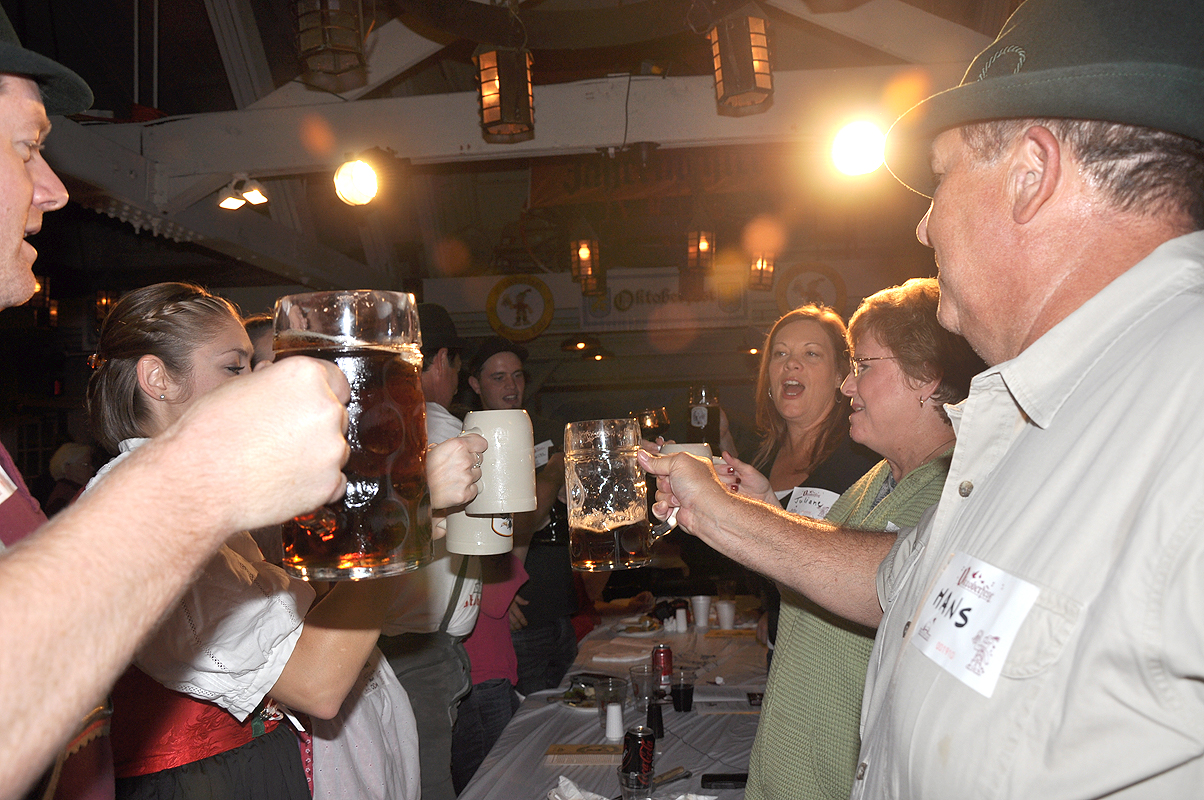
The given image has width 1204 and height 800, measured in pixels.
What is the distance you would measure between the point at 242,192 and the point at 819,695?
4484 millimetres

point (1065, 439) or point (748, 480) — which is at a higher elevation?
point (1065, 439)

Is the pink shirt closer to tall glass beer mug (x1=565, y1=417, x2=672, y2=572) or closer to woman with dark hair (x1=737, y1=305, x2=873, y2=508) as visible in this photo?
woman with dark hair (x1=737, y1=305, x2=873, y2=508)

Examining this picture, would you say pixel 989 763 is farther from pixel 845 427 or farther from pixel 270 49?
pixel 270 49

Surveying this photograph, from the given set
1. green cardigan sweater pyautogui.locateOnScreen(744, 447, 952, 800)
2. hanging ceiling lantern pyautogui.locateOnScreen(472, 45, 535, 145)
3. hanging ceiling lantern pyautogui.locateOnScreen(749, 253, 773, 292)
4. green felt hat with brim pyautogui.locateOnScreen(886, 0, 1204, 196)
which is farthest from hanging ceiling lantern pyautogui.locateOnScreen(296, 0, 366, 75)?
hanging ceiling lantern pyautogui.locateOnScreen(749, 253, 773, 292)

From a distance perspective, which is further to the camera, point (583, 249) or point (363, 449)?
point (583, 249)

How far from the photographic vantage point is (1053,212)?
89 cm

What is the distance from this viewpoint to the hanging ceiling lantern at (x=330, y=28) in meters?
3.07

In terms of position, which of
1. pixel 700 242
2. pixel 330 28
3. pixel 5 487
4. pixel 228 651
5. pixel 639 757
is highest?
pixel 330 28

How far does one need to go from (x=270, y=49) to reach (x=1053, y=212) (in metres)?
5.65

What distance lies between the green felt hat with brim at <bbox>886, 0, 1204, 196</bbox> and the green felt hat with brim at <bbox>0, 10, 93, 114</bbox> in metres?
1.08

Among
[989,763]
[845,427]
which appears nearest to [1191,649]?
[989,763]

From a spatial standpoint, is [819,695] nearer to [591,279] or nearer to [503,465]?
[503,465]

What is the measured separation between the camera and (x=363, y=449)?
2.78 ft

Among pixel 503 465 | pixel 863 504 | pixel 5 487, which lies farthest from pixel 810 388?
pixel 5 487
